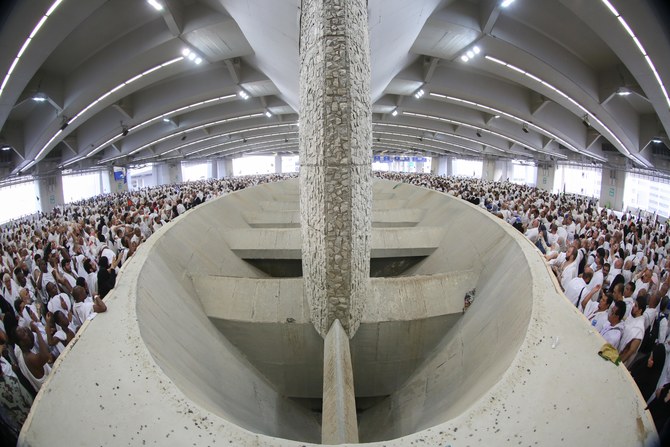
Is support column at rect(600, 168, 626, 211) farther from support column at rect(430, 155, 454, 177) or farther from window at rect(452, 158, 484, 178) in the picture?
window at rect(452, 158, 484, 178)

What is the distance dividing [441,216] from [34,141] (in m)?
16.2

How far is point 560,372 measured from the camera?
8.86ft

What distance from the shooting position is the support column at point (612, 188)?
65.3 ft

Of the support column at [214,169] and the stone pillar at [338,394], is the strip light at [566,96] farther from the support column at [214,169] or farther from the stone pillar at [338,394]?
the support column at [214,169]

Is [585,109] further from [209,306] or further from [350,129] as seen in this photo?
[209,306]

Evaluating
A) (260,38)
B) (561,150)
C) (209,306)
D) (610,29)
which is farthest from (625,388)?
(561,150)

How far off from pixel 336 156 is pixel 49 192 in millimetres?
24213

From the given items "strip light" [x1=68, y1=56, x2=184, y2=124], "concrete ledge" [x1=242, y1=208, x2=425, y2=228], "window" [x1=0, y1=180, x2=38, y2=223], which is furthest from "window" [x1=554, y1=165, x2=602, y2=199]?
"window" [x1=0, y1=180, x2=38, y2=223]

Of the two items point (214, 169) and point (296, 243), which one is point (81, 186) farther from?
point (296, 243)

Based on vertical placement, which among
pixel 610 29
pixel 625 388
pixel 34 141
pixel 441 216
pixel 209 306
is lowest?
pixel 209 306

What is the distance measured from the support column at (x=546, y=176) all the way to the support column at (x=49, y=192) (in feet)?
116

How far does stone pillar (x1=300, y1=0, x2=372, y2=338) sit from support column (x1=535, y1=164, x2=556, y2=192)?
29.1 m

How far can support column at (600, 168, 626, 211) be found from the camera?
19906mm

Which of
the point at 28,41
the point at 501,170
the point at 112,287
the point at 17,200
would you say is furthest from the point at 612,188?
the point at 17,200
